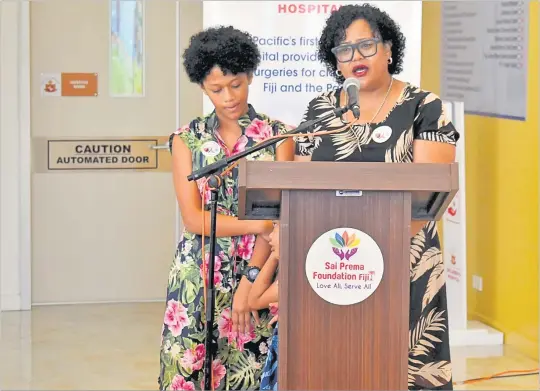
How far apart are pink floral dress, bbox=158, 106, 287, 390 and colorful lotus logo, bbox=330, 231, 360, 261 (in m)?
0.96

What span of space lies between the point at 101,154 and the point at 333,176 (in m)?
4.50

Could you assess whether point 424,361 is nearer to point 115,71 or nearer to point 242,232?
point 242,232

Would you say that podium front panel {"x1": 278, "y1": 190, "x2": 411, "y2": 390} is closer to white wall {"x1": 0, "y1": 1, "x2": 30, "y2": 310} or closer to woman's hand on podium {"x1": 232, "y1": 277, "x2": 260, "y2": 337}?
woman's hand on podium {"x1": 232, "y1": 277, "x2": 260, "y2": 337}

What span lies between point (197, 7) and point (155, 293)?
1.94 m

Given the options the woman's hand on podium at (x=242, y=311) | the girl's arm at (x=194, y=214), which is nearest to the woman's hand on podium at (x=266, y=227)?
the girl's arm at (x=194, y=214)

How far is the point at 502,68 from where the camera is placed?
567cm

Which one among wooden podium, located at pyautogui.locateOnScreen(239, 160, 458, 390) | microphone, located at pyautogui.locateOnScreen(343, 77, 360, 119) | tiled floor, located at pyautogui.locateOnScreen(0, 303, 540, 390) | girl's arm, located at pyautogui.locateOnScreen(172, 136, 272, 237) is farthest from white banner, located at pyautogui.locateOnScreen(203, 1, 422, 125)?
wooden podium, located at pyautogui.locateOnScreen(239, 160, 458, 390)

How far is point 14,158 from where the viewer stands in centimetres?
634

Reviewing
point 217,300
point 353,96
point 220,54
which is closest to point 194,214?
point 217,300

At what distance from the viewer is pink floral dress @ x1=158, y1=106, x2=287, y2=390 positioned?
3111 millimetres

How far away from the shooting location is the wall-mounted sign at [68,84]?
6332 mm

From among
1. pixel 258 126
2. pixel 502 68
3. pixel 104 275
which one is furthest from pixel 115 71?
pixel 258 126

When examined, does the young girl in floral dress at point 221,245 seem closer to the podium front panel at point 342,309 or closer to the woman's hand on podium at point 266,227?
the woman's hand on podium at point 266,227

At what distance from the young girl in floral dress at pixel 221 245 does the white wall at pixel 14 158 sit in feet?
11.0
